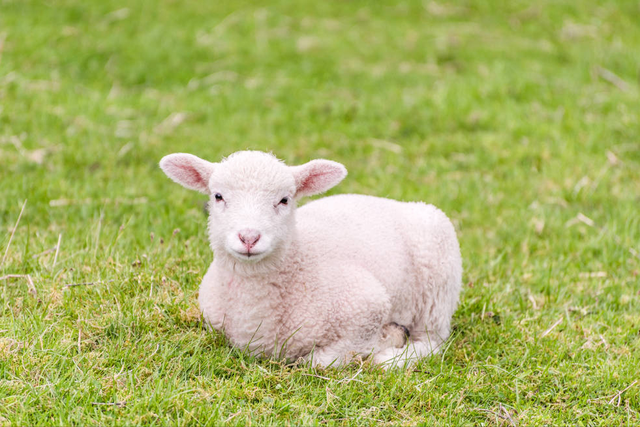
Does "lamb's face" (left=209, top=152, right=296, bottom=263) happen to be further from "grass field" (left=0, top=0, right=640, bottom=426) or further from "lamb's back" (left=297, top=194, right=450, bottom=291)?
"grass field" (left=0, top=0, right=640, bottom=426)

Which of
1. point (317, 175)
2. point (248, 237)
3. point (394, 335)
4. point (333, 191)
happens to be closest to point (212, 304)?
point (248, 237)

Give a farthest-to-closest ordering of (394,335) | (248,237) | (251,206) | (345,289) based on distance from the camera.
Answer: (394,335), (345,289), (251,206), (248,237)

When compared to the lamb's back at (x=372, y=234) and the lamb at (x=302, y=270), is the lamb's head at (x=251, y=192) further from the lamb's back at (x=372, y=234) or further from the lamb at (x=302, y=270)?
the lamb's back at (x=372, y=234)

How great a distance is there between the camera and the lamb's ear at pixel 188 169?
3848mm

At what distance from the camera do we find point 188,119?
8164 millimetres

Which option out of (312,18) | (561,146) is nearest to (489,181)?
(561,146)

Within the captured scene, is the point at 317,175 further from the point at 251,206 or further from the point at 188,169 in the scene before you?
the point at 188,169

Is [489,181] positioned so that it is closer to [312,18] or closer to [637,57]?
[637,57]

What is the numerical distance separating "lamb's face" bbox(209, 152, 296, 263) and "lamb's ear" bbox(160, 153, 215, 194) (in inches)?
3.2

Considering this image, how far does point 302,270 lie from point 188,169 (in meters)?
0.79

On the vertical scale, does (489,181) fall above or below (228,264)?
below

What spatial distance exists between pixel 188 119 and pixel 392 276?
465 cm

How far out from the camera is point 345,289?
154 inches

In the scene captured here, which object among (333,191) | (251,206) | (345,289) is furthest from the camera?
(333,191)
